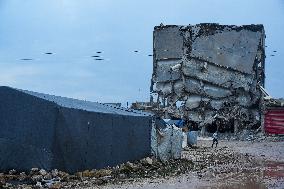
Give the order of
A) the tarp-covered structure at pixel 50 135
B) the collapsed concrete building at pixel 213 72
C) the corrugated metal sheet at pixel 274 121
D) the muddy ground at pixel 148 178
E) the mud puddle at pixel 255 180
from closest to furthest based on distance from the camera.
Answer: the mud puddle at pixel 255 180 → the muddy ground at pixel 148 178 → the tarp-covered structure at pixel 50 135 → the corrugated metal sheet at pixel 274 121 → the collapsed concrete building at pixel 213 72

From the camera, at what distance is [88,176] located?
15523 mm

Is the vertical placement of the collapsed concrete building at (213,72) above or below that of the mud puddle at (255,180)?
above

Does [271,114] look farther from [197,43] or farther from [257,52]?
[197,43]

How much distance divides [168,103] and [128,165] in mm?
34231

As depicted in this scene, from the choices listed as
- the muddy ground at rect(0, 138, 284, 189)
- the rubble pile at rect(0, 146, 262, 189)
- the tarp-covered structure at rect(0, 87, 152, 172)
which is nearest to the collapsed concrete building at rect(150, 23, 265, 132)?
the rubble pile at rect(0, 146, 262, 189)

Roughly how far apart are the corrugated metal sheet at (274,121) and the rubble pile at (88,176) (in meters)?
28.4

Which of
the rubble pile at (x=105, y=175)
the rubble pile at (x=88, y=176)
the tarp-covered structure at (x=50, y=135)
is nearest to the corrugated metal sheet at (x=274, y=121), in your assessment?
the rubble pile at (x=105, y=175)

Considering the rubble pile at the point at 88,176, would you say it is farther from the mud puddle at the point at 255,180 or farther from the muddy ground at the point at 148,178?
the mud puddle at the point at 255,180

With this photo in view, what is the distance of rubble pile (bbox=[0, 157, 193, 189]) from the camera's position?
1370 centimetres

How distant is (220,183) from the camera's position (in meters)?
14.1

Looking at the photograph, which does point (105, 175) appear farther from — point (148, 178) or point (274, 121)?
point (274, 121)

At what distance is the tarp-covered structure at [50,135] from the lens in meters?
15.3

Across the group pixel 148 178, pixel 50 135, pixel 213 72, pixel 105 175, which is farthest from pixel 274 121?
pixel 50 135

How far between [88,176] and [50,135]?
1918 mm
